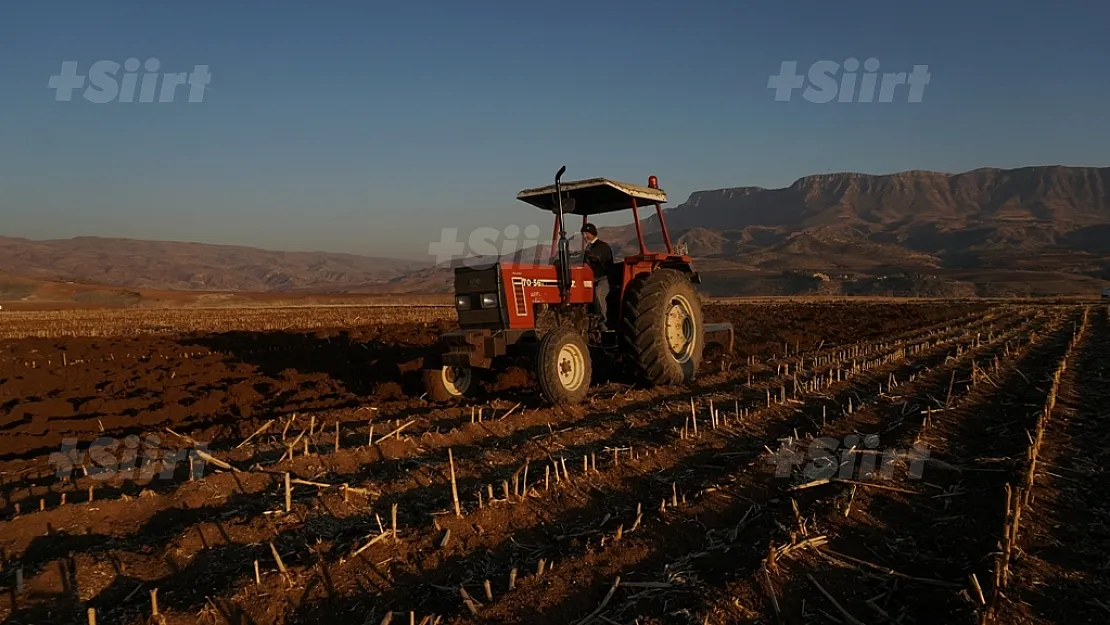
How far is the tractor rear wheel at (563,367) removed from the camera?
680cm

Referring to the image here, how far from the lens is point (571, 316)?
8.19m

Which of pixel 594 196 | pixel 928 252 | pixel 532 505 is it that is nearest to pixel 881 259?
pixel 928 252

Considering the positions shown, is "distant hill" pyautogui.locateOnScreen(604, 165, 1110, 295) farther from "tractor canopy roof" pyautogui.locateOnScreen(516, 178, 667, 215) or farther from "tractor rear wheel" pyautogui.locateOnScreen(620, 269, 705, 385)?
"tractor rear wheel" pyautogui.locateOnScreen(620, 269, 705, 385)

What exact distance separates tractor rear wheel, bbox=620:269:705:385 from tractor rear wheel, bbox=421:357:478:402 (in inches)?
78.3

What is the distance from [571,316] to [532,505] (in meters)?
4.20

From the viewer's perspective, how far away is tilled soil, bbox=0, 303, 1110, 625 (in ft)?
9.96

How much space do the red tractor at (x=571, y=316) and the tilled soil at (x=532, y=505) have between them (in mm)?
417

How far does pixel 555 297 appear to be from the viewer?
25.9ft

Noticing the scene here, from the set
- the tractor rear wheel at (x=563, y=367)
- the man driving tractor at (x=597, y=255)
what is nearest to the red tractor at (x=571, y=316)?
the tractor rear wheel at (x=563, y=367)

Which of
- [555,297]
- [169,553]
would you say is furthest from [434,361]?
[169,553]

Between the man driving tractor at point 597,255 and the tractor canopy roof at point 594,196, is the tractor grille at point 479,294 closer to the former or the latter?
the tractor canopy roof at point 594,196

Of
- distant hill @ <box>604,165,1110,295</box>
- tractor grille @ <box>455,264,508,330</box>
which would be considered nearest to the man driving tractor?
distant hill @ <box>604,165,1110,295</box>

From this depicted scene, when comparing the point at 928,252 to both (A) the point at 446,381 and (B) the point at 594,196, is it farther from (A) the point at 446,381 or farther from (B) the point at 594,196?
(A) the point at 446,381

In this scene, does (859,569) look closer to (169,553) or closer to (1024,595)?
(1024,595)
